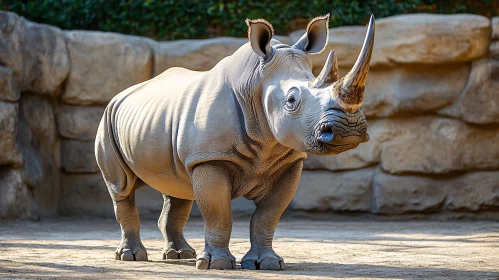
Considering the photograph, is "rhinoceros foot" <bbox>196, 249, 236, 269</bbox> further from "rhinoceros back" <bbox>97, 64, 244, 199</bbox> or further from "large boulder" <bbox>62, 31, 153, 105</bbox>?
"large boulder" <bbox>62, 31, 153, 105</bbox>

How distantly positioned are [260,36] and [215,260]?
150 centimetres

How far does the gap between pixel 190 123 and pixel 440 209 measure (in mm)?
5793

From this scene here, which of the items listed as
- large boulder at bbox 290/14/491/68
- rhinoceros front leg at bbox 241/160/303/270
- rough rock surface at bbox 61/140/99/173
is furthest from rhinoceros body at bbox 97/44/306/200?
large boulder at bbox 290/14/491/68

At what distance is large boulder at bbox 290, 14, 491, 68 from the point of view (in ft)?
34.1

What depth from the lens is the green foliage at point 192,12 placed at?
40.1 ft

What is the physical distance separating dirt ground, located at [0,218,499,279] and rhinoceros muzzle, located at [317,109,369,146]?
2.75 feet

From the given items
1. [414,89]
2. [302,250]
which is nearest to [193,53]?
[414,89]

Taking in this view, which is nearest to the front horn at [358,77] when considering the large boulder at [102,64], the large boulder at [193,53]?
the large boulder at [193,53]

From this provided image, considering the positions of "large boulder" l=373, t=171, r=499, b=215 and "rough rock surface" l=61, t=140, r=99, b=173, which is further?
"rough rock surface" l=61, t=140, r=99, b=173

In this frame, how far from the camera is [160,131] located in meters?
6.04

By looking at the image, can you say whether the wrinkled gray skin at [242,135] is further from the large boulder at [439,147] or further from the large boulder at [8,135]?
the large boulder at [439,147]

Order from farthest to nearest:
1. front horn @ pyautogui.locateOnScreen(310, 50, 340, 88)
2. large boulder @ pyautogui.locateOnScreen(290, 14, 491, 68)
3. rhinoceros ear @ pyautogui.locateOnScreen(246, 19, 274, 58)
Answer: large boulder @ pyautogui.locateOnScreen(290, 14, 491, 68) → rhinoceros ear @ pyautogui.locateOnScreen(246, 19, 274, 58) → front horn @ pyautogui.locateOnScreen(310, 50, 340, 88)

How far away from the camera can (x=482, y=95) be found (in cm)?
1043

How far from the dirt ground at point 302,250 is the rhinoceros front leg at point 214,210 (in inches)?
5.2
